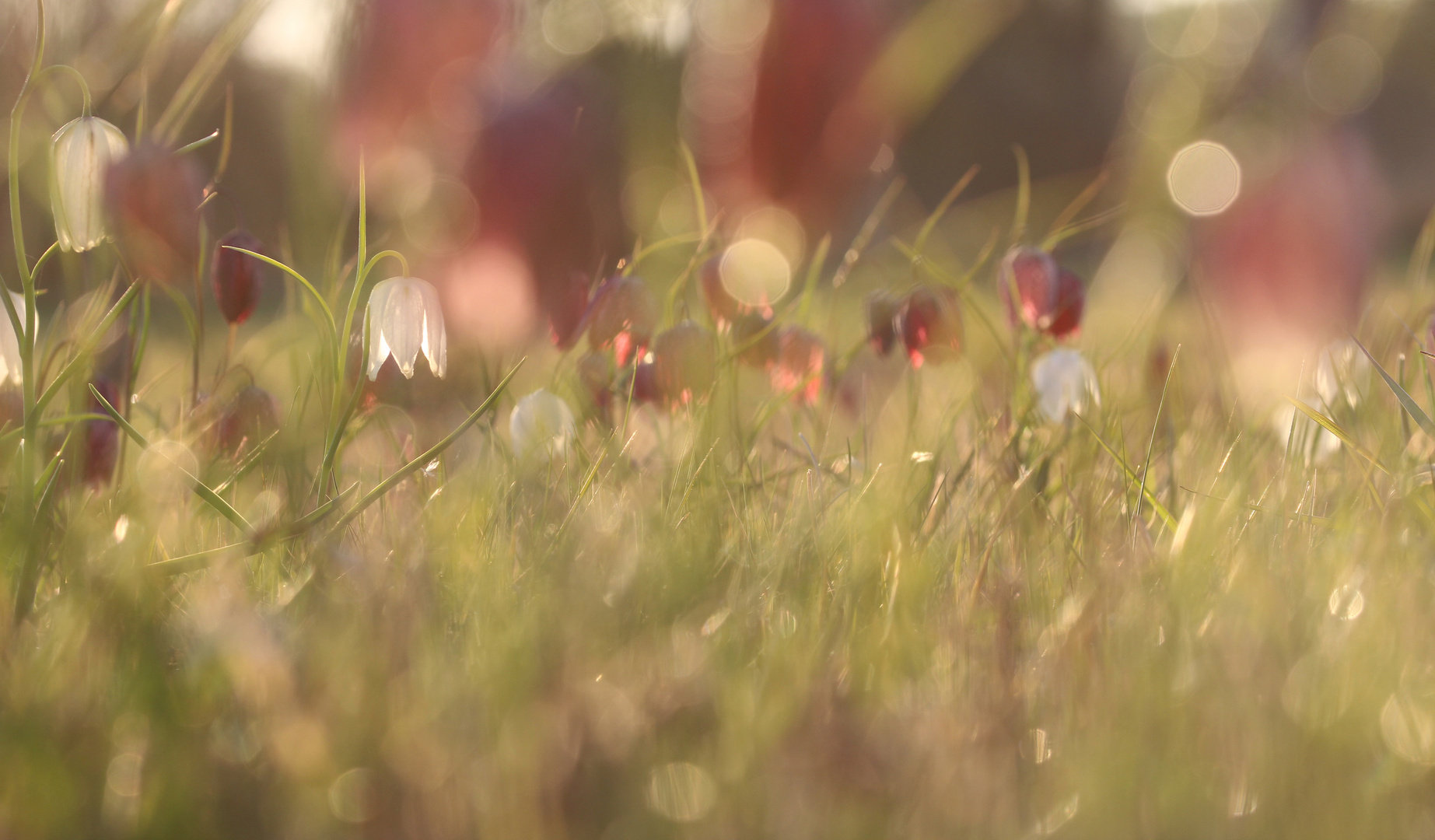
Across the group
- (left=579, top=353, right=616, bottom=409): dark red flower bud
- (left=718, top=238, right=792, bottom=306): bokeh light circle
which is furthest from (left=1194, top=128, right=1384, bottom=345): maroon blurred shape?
(left=579, top=353, right=616, bottom=409): dark red flower bud

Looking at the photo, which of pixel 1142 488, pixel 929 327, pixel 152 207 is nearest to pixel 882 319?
pixel 929 327

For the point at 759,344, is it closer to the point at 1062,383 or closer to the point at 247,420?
the point at 1062,383

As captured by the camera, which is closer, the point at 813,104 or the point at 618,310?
the point at 813,104

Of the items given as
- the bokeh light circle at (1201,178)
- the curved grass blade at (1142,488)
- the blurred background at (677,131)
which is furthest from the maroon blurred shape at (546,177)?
the bokeh light circle at (1201,178)

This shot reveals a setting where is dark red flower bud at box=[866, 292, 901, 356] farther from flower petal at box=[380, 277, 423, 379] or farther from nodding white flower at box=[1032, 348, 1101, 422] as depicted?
flower petal at box=[380, 277, 423, 379]

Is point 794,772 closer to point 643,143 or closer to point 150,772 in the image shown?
point 150,772
